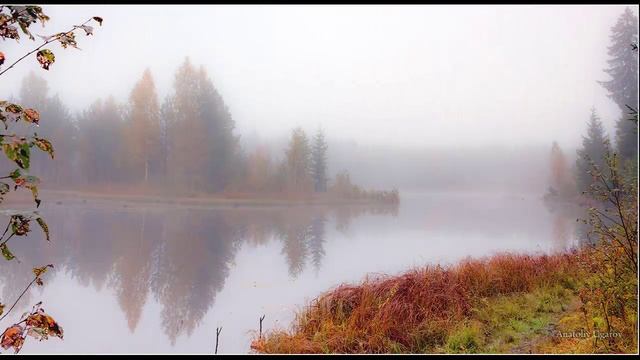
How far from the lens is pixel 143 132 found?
15.7m

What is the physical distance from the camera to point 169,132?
52.6 ft

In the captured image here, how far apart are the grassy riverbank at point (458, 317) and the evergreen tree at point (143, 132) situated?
1255 cm

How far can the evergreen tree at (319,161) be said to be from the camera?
42.3 ft

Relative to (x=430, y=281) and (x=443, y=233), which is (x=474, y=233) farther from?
(x=430, y=281)

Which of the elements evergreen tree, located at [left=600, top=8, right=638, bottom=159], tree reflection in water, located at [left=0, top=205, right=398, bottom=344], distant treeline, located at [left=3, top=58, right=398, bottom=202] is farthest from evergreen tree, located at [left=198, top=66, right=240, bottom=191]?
evergreen tree, located at [left=600, top=8, right=638, bottom=159]

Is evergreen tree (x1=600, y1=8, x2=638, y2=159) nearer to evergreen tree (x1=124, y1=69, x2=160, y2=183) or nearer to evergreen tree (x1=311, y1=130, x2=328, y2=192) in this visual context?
evergreen tree (x1=311, y1=130, x2=328, y2=192)

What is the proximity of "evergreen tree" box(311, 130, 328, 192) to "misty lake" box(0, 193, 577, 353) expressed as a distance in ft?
5.68

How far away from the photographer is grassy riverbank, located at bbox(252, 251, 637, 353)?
391 centimetres

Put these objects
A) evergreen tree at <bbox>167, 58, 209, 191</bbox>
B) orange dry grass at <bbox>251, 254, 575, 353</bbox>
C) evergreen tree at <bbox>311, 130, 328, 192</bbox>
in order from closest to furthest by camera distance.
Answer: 1. orange dry grass at <bbox>251, 254, 575, 353</bbox>
2. evergreen tree at <bbox>311, 130, 328, 192</bbox>
3. evergreen tree at <bbox>167, 58, 209, 191</bbox>

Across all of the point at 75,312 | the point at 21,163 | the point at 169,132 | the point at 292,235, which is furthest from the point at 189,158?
the point at 21,163

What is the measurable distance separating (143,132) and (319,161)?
7.89 m

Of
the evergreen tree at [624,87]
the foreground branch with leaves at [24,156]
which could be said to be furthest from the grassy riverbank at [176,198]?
the foreground branch with leaves at [24,156]

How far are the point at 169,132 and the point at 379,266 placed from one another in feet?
37.5

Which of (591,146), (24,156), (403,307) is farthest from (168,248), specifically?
(591,146)
